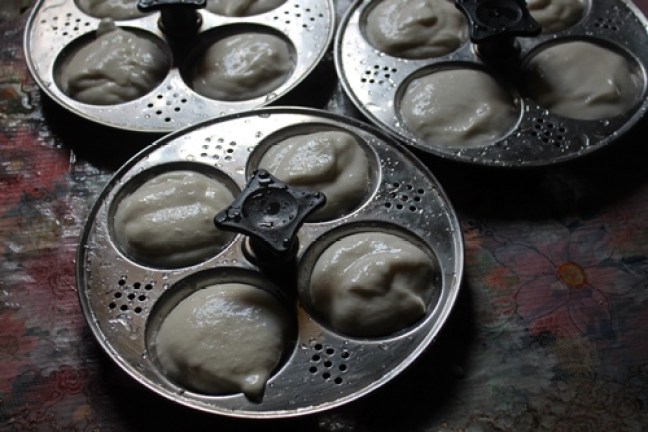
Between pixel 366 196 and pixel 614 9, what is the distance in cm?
135

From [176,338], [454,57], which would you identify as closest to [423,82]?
[454,57]

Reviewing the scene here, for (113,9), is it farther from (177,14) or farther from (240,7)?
(240,7)

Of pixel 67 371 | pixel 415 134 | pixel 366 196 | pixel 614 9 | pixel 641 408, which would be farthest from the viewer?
pixel 614 9

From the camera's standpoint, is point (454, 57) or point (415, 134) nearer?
point (415, 134)

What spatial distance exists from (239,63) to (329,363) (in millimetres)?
1225

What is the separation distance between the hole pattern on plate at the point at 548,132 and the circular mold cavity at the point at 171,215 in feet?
3.38

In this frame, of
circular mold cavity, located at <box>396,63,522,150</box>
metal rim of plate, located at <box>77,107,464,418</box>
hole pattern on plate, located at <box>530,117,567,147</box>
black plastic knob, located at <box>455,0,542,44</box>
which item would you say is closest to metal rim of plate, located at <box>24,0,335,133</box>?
metal rim of plate, located at <box>77,107,464,418</box>

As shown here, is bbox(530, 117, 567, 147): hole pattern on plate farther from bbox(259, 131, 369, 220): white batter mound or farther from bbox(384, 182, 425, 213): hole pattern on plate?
bbox(259, 131, 369, 220): white batter mound

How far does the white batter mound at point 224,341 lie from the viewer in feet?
5.92

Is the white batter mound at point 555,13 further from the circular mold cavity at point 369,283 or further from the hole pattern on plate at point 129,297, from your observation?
the hole pattern on plate at point 129,297

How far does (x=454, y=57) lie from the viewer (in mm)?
2533

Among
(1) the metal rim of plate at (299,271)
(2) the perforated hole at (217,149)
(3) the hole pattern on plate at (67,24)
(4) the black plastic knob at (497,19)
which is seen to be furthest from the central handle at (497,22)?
(3) the hole pattern on plate at (67,24)

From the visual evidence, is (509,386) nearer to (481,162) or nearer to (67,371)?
(481,162)

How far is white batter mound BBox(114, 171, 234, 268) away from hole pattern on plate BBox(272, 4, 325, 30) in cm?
85
